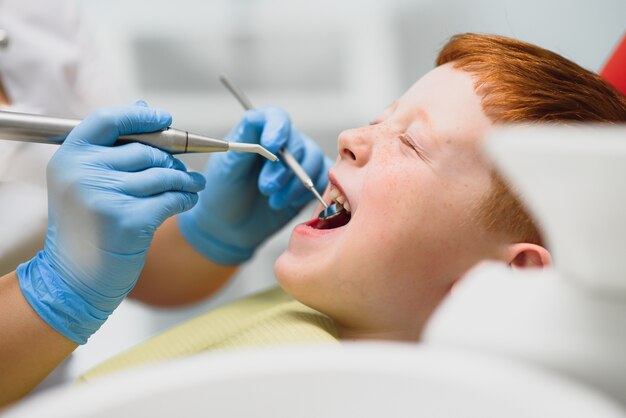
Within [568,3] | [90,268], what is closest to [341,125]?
[568,3]

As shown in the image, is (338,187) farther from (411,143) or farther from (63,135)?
(63,135)

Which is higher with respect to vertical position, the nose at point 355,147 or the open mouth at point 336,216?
the nose at point 355,147

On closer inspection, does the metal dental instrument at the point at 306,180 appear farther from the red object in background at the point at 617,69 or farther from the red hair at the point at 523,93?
the red object in background at the point at 617,69

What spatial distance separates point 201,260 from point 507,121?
72cm

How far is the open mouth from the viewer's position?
1.11 metres

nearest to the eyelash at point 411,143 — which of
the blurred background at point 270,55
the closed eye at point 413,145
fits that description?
the closed eye at point 413,145

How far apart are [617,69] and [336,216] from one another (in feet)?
1.99

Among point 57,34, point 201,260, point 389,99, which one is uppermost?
point 57,34

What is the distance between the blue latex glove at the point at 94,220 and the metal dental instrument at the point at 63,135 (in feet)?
0.07

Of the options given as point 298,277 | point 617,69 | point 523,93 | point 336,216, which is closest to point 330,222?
point 336,216

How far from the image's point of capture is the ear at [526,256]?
97cm

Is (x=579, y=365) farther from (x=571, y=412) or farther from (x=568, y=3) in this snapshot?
(x=568, y=3)

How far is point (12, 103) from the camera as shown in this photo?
49.6 inches

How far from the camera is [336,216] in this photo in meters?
1.14
